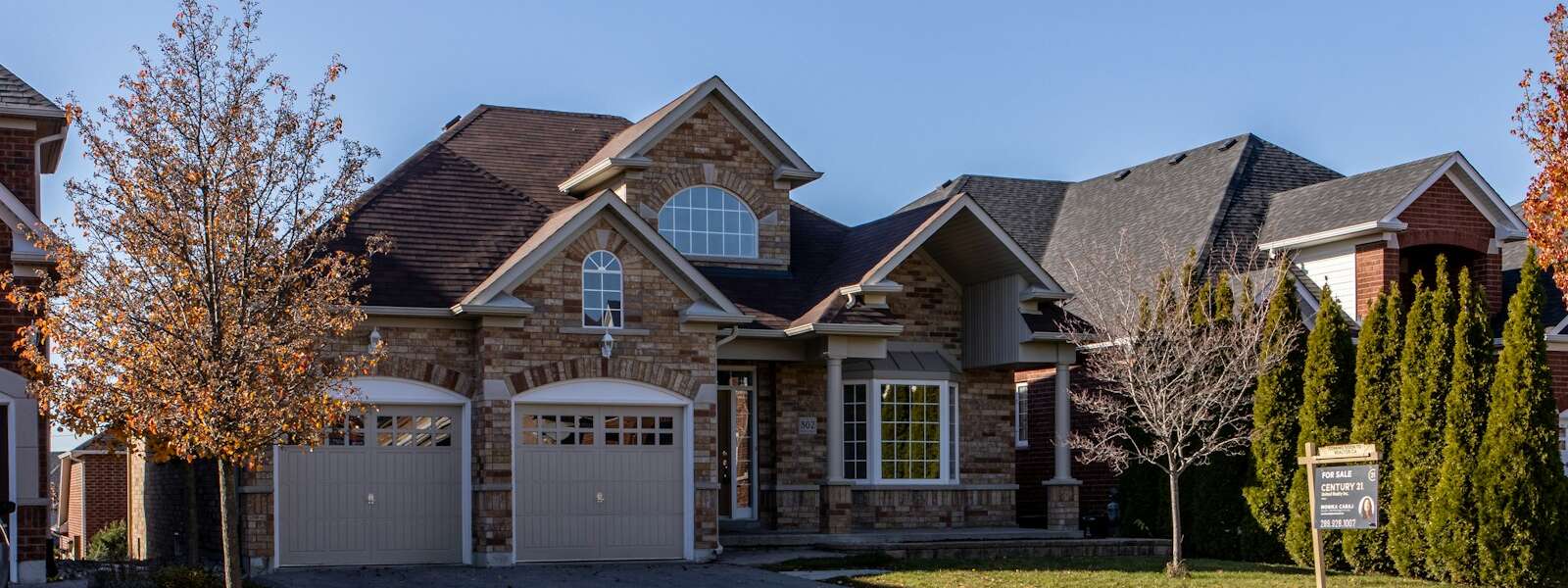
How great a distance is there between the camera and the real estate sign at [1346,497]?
1441 centimetres

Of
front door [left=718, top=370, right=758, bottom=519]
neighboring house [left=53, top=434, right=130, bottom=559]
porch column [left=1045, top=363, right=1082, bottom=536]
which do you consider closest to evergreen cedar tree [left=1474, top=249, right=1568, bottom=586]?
porch column [left=1045, top=363, right=1082, bottom=536]

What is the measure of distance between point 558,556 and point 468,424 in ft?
6.45

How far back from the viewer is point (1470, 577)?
20391mm

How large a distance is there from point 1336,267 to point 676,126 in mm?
10253

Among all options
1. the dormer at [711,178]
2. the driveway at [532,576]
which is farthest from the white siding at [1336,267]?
the driveway at [532,576]

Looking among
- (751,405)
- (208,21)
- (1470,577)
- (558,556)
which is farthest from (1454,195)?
(208,21)

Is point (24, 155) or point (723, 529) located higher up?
point (24, 155)

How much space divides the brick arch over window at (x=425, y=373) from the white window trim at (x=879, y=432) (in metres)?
6.14

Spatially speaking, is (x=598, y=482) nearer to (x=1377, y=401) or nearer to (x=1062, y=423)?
(x=1062, y=423)

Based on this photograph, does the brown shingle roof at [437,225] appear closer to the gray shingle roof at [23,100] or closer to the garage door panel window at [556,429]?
the garage door panel window at [556,429]

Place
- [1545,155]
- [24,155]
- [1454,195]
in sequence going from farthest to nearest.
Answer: [1454,195], [24,155], [1545,155]

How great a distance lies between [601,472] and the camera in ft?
67.9

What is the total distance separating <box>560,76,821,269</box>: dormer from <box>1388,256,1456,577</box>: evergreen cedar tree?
850 cm

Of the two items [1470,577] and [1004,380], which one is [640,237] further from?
[1470,577]
